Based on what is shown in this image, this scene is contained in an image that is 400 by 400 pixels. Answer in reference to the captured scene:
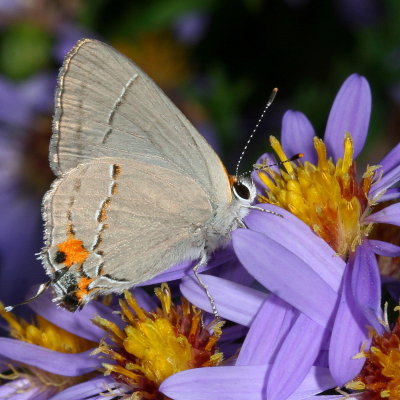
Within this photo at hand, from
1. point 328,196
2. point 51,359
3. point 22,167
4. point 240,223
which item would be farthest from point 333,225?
point 22,167

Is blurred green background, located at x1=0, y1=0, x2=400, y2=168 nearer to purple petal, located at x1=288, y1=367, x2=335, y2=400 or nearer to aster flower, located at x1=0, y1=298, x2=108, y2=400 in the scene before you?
aster flower, located at x1=0, y1=298, x2=108, y2=400

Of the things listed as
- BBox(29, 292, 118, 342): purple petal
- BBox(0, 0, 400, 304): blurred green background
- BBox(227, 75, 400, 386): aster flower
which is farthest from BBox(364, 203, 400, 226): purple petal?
BBox(0, 0, 400, 304): blurred green background

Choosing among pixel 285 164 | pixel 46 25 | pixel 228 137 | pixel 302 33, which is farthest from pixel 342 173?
pixel 46 25

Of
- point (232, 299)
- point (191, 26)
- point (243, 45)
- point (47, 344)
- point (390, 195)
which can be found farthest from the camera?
point (191, 26)

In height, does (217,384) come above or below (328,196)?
below

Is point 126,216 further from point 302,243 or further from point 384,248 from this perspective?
point 384,248

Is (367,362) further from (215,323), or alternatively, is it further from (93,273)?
(93,273)

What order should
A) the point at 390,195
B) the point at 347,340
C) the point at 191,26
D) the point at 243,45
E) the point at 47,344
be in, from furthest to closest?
1. the point at 191,26
2. the point at 243,45
3. the point at 47,344
4. the point at 390,195
5. the point at 347,340
